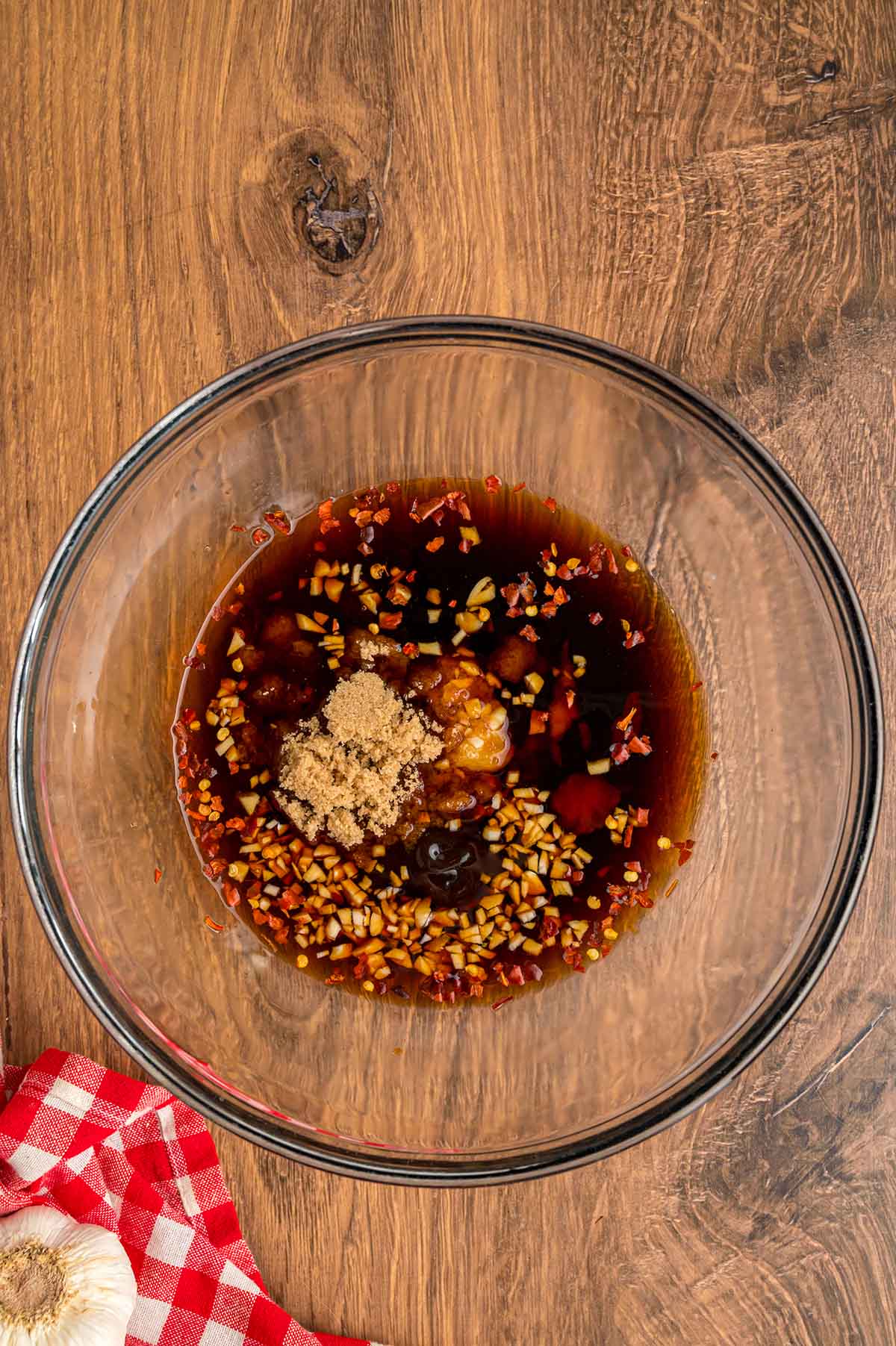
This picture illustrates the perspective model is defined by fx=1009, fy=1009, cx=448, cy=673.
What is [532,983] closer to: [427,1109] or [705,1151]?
[427,1109]

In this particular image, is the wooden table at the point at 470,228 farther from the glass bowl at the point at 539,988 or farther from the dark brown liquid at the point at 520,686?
the dark brown liquid at the point at 520,686

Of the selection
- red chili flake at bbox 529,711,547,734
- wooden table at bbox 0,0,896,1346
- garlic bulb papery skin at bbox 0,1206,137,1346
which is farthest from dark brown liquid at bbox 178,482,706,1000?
garlic bulb papery skin at bbox 0,1206,137,1346

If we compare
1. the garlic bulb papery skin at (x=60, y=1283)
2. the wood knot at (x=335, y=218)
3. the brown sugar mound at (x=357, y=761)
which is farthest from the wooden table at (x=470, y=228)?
the brown sugar mound at (x=357, y=761)

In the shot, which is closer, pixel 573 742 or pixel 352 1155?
pixel 352 1155

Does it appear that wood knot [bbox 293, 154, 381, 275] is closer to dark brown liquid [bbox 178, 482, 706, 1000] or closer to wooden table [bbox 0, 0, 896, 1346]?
wooden table [bbox 0, 0, 896, 1346]

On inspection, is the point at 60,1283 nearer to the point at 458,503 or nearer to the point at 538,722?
the point at 538,722

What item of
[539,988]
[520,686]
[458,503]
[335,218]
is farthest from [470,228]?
[539,988]

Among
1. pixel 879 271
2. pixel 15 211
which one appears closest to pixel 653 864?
pixel 879 271
